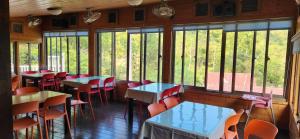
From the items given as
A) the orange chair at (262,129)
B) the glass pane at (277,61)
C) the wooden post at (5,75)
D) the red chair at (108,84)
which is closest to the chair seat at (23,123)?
the wooden post at (5,75)

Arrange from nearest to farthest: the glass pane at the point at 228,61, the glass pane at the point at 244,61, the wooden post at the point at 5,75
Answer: the wooden post at the point at 5,75 < the glass pane at the point at 244,61 < the glass pane at the point at 228,61

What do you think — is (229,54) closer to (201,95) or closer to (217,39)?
(217,39)

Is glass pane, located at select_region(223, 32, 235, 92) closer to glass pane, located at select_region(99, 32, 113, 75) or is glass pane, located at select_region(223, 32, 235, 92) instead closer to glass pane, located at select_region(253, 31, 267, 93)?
glass pane, located at select_region(253, 31, 267, 93)

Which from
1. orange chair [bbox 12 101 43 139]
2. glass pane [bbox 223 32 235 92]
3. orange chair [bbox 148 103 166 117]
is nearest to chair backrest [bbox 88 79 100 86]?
orange chair [bbox 12 101 43 139]

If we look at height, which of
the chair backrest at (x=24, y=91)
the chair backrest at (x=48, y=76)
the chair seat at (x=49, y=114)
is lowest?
the chair seat at (x=49, y=114)

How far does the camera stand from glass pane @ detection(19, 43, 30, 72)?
773 centimetres

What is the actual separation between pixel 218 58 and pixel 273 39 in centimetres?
112

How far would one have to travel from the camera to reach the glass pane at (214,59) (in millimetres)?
4680

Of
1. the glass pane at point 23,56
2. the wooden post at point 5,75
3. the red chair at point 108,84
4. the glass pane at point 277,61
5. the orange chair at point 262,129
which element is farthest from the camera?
the glass pane at point 23,56

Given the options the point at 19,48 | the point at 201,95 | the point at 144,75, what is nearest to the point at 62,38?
the point at 19,48

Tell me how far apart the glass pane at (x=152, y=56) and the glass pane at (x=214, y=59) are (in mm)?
1436

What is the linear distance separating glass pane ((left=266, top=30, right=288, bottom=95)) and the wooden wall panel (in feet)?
25.3

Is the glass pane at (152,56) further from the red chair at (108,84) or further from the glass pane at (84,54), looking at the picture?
the glass pane at (84,54)

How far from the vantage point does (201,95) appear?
191 inches
